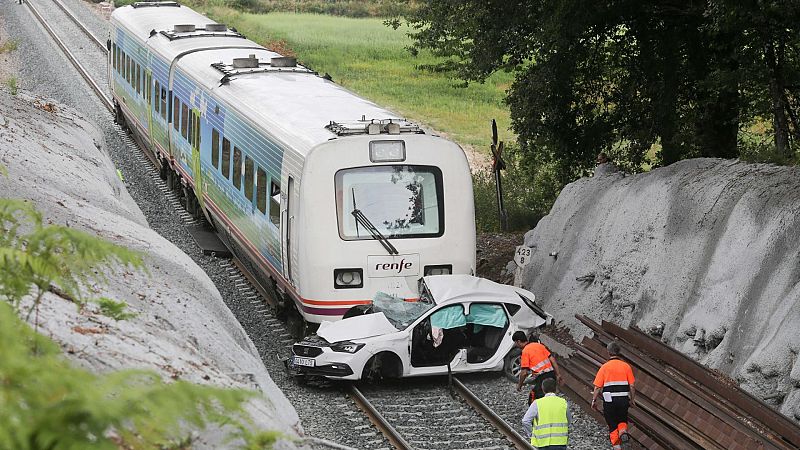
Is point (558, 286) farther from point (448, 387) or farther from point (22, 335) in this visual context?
point (22, 335)

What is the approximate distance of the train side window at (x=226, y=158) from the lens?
1953 centimetres

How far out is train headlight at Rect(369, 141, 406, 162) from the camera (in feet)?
51.4

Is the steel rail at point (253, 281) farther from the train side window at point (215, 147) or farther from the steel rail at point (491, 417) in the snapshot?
the steel rail at point (491, 417)

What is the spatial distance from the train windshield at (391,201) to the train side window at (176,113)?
9.03 metres

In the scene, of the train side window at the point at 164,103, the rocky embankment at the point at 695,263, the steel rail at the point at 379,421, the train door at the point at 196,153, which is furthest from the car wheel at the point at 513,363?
the train side window at the point at 164,103

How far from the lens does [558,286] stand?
1912 centimetres

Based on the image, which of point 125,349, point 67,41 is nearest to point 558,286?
point 125,349

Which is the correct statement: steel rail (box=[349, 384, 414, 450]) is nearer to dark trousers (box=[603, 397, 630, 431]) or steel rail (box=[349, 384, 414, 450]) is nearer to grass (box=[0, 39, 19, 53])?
dark trousers (box=[603, 397, 630, 431])

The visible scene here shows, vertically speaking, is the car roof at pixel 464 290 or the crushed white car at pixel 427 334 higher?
the car roof at pixel 464 290

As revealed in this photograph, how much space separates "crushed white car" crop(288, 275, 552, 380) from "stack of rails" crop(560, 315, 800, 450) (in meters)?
1.00

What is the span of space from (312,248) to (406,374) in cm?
205

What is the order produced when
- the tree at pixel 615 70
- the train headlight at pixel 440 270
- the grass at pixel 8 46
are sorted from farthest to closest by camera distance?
the grass at pixel 8 46 < the tree at pixel 615 70 < the train headlight at pixel 440 270

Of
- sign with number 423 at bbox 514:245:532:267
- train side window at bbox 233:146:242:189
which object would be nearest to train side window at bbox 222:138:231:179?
train side window at bbox 233:146:242:189

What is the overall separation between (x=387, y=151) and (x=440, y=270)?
179 centimetres
